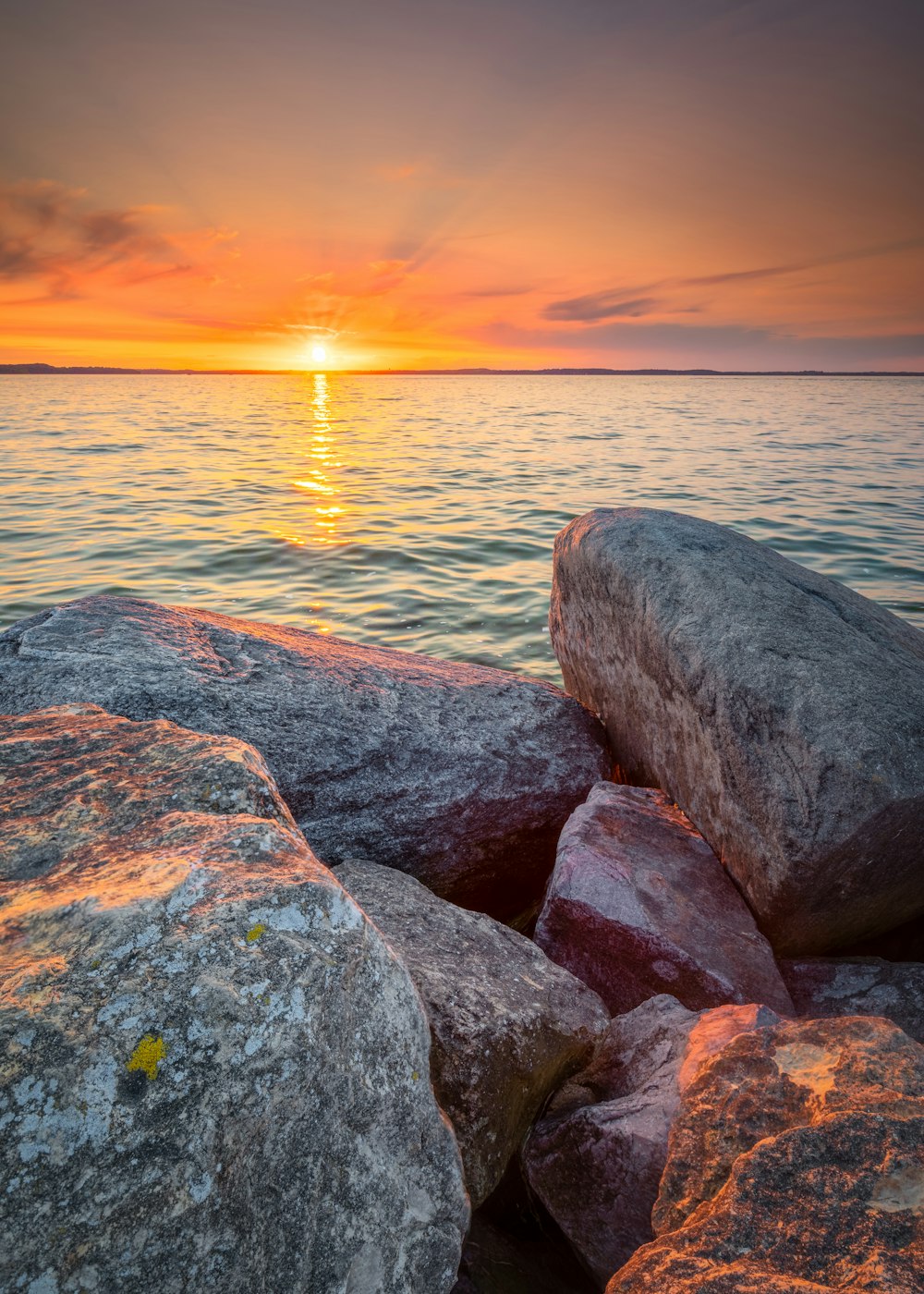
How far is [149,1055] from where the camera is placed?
1.53 meters

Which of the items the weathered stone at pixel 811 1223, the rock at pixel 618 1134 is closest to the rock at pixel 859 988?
the rock at pixel 618 1134

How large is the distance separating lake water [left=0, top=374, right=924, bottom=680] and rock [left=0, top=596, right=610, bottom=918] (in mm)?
4027

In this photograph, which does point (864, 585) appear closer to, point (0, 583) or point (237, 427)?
point (0, 583)

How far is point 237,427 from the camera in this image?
3512 cm

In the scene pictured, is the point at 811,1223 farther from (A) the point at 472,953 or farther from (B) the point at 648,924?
(B) the point at 648,924

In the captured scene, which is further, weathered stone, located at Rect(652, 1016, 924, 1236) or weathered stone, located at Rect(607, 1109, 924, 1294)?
weathered stone, located at Rect(652, 1016, 924, 1236)

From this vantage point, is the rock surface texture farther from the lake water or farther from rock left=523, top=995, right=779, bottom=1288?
the lake water

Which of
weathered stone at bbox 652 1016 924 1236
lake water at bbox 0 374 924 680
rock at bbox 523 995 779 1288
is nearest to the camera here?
weathered stone at bbox 652 1016 924 1236

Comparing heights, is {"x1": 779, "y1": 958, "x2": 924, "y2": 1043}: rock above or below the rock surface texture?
below

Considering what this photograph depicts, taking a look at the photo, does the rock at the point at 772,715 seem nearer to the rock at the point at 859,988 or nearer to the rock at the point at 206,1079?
the rock at the point at 859,988

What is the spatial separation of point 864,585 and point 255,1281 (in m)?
11.9

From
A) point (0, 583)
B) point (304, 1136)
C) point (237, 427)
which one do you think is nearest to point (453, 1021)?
point (304, 1136)

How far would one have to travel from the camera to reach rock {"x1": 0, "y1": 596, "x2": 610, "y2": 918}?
143 inches

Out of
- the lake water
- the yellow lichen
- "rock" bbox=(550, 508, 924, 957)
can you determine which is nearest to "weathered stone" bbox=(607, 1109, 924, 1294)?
the yellow lichen
